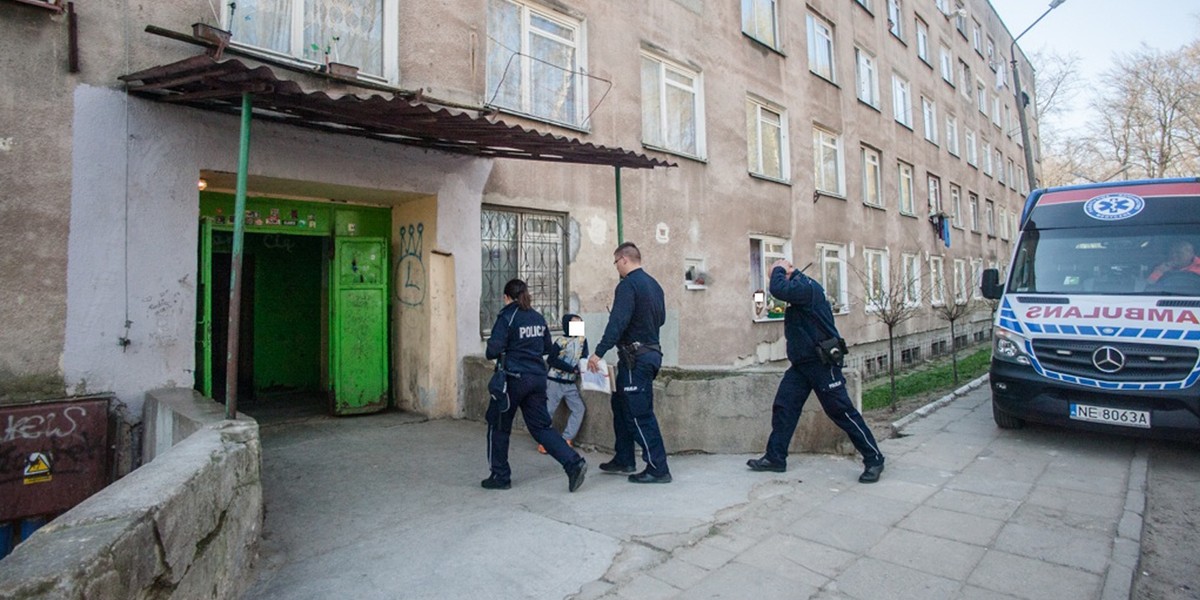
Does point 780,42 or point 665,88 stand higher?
point 780,42

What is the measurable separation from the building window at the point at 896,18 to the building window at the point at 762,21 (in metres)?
7.06

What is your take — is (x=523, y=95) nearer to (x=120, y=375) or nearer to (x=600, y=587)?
(x=120, y=375)

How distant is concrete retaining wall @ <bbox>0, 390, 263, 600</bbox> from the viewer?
6.53ft

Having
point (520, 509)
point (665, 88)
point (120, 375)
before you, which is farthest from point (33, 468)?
point (665, 88)

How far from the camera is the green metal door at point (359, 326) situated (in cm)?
768

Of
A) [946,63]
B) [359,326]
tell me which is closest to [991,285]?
[359,326]

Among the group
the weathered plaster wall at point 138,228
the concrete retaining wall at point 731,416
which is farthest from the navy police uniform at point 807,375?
the weathered plaster wall at point 138,228

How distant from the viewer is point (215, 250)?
802 centimetres

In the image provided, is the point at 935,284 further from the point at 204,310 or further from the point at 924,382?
the point at 204,310

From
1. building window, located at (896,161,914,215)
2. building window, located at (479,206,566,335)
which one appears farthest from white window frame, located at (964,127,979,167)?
building window, located at (479,206,566,335)

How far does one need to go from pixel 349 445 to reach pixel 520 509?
2626mm

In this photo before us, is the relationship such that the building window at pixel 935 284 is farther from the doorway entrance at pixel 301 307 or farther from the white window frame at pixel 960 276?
the doorway entrance at pixel 301 307

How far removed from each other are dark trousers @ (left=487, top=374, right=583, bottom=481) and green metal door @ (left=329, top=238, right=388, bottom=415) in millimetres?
3389

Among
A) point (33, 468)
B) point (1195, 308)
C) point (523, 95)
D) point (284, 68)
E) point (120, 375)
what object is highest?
point (523, 95)
